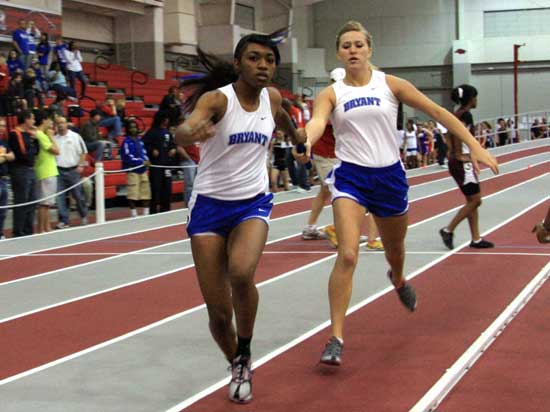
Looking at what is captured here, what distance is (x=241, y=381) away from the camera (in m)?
4.89

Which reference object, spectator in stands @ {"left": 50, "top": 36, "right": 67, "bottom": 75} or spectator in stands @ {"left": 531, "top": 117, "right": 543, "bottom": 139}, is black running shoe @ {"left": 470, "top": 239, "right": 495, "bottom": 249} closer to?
spectator in stands @ {"left": 50, "top": 36, "right": 67, "bottom": 75}

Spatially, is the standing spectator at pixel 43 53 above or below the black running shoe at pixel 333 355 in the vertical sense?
above

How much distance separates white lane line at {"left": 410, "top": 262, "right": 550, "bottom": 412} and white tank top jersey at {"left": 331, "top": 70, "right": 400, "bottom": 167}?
1.32 metres

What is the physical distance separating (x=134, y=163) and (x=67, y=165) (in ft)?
5.20

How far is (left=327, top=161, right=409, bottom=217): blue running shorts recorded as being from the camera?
5.93 m

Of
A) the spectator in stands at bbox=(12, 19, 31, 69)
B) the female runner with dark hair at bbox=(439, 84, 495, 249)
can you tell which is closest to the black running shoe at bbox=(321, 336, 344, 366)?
the female runner with dark hair at bbox=(439, 84, 495, 249)

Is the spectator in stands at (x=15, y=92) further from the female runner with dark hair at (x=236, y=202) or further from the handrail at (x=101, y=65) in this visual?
the female runner with dark hair at (x=236, y=202)

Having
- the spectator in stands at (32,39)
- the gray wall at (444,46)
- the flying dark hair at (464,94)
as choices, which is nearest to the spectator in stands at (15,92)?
the spectator in stands at (32,39)

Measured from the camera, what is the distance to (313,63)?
144 feet

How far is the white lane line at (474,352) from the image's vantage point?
4746 millimetres

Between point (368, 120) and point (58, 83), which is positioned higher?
point (58, 83)

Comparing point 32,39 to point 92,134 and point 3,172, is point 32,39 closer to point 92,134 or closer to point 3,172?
point 92,134

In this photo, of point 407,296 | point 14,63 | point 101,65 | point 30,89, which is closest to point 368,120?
point 407,296

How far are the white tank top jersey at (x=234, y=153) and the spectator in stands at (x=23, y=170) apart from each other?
864 centimetres
